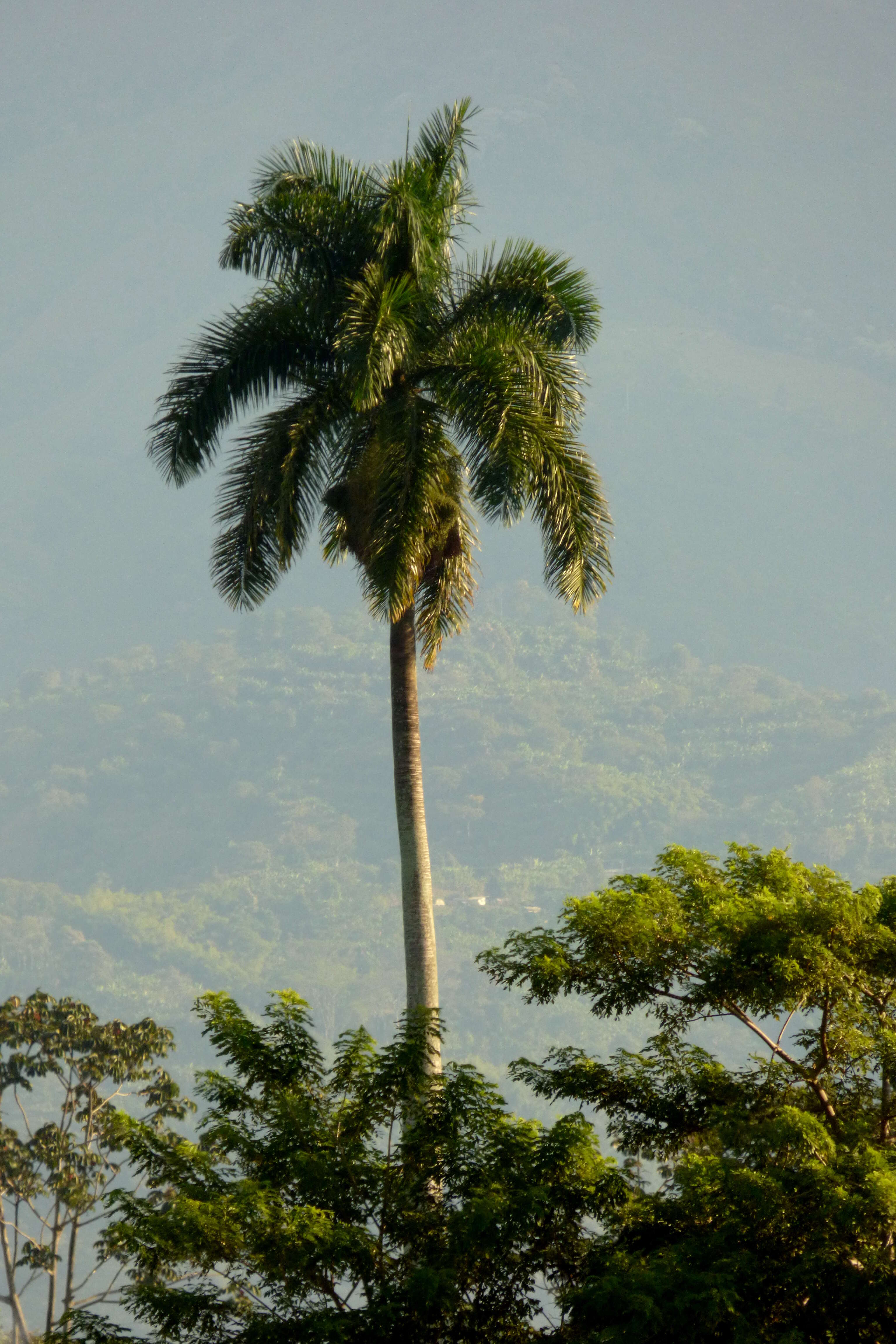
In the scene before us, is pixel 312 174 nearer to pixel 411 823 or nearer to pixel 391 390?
pixel 391 390

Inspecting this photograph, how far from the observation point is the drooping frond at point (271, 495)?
15.7m

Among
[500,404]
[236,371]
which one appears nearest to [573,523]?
[500,404]

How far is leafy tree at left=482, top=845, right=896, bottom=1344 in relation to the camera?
10.0 m

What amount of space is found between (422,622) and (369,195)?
480 cm

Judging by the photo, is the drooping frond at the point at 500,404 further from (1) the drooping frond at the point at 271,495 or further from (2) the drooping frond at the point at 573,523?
(1) the drooping frond at the point at 271,495

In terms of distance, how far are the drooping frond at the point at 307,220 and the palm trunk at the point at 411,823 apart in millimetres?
3909

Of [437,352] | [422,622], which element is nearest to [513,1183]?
[422,622]

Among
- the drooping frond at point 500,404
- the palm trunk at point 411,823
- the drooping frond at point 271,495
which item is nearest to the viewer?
the drooping frond at point 500,404

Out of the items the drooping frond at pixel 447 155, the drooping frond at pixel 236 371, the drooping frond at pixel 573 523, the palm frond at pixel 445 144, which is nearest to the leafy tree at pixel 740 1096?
the drooping frond at pixel 573 523

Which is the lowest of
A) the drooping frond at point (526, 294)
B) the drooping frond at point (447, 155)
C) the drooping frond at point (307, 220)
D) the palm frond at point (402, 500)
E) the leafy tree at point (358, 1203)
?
the leafy tree at point (358, 1203)

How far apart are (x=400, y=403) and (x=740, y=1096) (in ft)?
25.2

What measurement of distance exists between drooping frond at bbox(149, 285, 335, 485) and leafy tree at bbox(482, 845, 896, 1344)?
657 cm

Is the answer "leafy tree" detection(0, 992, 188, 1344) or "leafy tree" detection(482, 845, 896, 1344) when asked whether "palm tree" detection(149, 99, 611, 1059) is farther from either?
"leafy tree" detection(0, 992, 188, 1344)

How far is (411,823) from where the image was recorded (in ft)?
51.5
